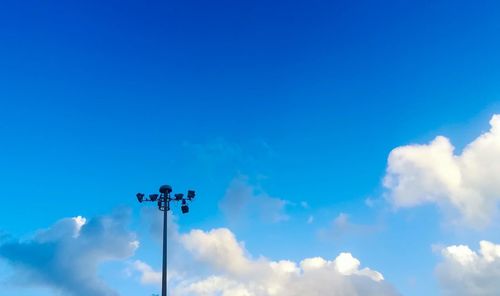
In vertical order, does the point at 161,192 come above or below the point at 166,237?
above

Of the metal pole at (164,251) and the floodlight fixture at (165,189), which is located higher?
the floodlight fixture at (165,189)

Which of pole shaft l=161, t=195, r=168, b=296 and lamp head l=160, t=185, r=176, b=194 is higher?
lamp head l=160, t=185, r=176, b=194

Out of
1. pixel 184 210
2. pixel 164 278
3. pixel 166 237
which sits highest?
pixel 184 210

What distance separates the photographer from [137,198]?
47.7m

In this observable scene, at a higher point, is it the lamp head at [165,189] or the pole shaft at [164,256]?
the lamp head at [165,189]

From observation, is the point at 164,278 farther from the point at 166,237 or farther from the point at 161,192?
the point at 161,192

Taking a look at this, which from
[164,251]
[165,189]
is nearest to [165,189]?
Result: [165,189]

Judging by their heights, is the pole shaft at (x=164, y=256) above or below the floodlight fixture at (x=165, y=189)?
below

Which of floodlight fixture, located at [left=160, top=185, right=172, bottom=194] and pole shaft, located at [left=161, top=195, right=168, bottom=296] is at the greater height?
floodlight fixture, located at [left=160, top=185, right=172, bottom=194]

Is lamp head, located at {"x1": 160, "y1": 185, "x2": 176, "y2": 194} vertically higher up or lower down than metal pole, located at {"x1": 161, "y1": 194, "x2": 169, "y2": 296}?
higher up

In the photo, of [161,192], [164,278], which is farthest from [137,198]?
[164,278]

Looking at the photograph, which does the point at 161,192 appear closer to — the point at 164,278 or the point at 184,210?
the point at 184,210

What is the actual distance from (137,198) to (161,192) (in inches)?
92.9

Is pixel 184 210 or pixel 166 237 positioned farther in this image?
pixel 184 210
